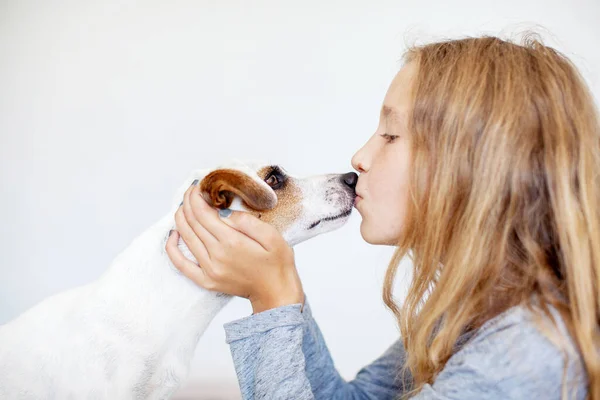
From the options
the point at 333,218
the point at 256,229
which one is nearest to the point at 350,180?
the point at 333,218

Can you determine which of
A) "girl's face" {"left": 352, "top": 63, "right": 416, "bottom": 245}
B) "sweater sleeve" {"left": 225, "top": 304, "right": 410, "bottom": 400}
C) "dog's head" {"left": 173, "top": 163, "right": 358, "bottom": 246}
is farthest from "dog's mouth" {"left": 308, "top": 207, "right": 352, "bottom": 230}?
"sweater sleeve" {"left": 225, "top": 304, "right": 410, "bottom": 400}

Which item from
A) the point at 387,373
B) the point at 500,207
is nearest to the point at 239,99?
the point at 387,373

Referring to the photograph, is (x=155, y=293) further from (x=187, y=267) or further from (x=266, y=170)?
(x=266, y=170)

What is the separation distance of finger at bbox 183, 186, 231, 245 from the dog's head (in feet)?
0.05

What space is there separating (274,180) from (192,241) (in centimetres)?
29

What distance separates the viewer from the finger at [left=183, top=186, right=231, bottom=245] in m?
1.22

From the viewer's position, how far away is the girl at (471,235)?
0.99 metres

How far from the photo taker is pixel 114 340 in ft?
3.92

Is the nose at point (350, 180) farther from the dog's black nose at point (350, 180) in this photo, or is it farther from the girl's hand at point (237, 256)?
the girl's hand at point (237, 256)

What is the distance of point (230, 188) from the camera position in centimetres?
123

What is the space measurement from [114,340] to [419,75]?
32.7 inches

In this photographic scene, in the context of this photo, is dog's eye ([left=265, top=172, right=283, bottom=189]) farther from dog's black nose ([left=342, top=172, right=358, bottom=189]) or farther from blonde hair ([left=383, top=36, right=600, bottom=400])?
blonde hair ([left=383, top=36, right=600, bottom=400])

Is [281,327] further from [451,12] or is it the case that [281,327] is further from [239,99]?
[451,12]

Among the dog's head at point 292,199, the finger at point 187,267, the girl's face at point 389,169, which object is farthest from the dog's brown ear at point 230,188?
the girl's face at point 389,169
